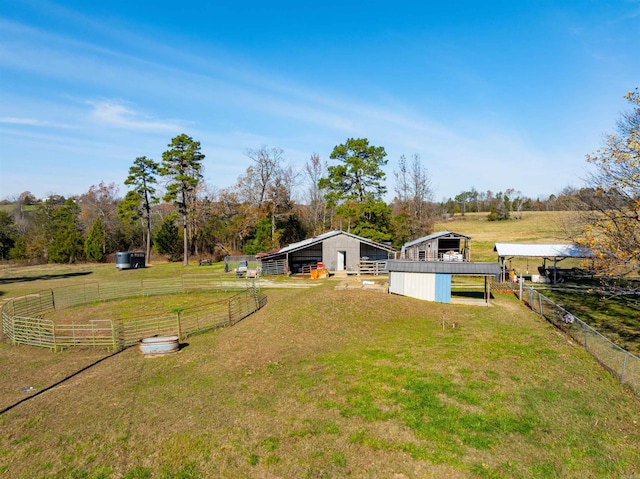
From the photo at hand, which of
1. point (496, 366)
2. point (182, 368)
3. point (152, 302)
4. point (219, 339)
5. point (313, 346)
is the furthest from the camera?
point (152, 302)

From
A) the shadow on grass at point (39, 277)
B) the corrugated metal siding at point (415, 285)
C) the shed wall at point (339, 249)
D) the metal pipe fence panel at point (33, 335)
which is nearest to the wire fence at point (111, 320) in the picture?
the metal pipe fence panel at point (33, 335)

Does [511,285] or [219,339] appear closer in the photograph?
[219,339]

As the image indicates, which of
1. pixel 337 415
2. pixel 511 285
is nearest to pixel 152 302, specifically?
pixel 337 415

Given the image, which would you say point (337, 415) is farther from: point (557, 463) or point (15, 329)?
point (15, 329)

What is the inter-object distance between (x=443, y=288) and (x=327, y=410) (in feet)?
54.7

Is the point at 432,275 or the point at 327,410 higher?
the point at 432,275

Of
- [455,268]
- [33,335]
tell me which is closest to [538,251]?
[455,268]

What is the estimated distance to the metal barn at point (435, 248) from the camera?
4141 centimetres

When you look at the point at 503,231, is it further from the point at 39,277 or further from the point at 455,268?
the point at 39,277

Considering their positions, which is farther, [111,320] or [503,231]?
[503,231]

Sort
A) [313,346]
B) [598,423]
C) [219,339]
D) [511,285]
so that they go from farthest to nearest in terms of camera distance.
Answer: [511,285] → [219,339] → [313,346] → [598,423]

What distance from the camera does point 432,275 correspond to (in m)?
25.6

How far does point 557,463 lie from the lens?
327 inches

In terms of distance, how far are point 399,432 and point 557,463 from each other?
3.48 m
